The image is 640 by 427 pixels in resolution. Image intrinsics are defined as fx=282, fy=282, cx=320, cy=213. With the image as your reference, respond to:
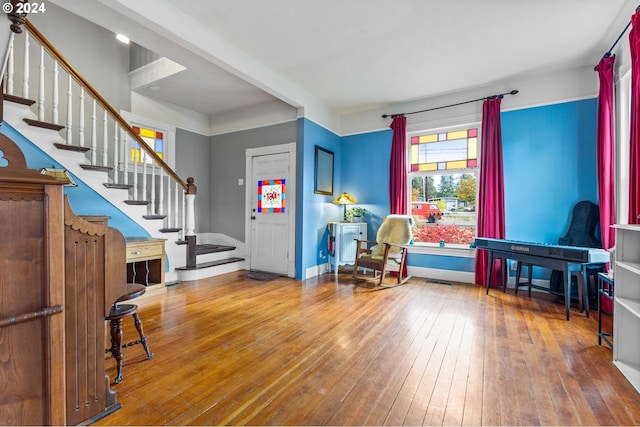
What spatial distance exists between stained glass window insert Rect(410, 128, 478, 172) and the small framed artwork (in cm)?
142

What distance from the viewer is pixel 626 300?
6.52ft

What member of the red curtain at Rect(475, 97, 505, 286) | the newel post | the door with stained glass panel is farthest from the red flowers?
the newel post

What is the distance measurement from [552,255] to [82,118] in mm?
5550

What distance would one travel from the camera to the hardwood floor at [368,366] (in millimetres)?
1490

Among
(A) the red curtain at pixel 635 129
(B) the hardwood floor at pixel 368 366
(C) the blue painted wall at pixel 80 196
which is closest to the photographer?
(B) the hardwood floor at pixel 368 366

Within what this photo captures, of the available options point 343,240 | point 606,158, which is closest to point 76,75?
point 343,240

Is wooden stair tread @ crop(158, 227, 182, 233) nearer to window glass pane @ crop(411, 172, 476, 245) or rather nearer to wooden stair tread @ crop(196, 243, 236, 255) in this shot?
wooden stair tread @ crop(196, 243, 236, 255)

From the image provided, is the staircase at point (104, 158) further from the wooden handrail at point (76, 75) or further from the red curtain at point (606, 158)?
the red curtain at point (606, 158)

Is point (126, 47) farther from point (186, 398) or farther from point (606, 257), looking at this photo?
point (606, 257)

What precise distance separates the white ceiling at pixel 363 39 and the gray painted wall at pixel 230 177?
3.32 ft

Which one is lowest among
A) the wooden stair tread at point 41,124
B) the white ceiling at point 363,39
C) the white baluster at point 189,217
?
the white baluster at point 189,217

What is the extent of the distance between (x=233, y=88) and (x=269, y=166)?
4.31 ft

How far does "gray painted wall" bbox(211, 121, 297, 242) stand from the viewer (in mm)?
5117

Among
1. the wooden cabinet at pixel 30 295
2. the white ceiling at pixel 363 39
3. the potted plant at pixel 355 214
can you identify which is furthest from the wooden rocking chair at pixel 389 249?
the wooden cabinet at pixel 30 295
